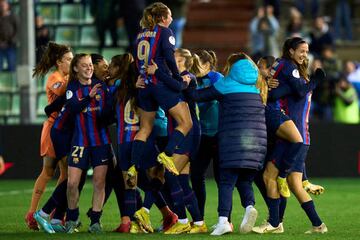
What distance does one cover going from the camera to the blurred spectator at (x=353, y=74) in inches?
974

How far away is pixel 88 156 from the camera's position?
538 inches

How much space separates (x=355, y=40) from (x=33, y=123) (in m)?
8.27

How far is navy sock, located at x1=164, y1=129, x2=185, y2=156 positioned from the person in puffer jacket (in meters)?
0.39

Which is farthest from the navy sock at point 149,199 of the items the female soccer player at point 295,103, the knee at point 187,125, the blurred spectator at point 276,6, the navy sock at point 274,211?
the blurred spectator at point 276,6

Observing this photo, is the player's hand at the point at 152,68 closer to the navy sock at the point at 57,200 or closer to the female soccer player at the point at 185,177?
the female soccer player at the point at 185,177

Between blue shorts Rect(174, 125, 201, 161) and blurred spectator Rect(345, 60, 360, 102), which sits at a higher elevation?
blurred spectator Rect(345, 60, 360, 102)

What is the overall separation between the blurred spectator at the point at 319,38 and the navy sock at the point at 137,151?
40.2 ft

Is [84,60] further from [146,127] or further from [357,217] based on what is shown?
[357,217]

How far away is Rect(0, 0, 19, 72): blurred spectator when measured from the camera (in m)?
25.5

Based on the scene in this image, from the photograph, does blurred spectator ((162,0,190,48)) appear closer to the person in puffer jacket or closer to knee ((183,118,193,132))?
knee ((183,118,193,132))

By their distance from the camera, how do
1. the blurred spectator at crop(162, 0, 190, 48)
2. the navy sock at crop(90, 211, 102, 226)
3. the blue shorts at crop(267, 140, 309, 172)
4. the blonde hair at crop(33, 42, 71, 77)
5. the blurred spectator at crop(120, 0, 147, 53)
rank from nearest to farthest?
the blue shorts at crop(267, 140, 309, 172) < the navy sock at crop(90, 211, 102, 226) < the blonde hair at crop(33, 42, 71, 77) < the blurred spectator at crop(120, 0, 147, 53) < the blurred spectator at crop(162, 0, 190, 48)

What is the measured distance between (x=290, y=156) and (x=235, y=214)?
265cm

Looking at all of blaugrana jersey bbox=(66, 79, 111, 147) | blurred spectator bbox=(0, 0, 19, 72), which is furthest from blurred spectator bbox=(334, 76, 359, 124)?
blaugrana jersey bbox=(66, 79, 111, 147)

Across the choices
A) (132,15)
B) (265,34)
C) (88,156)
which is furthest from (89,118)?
(132,15)
